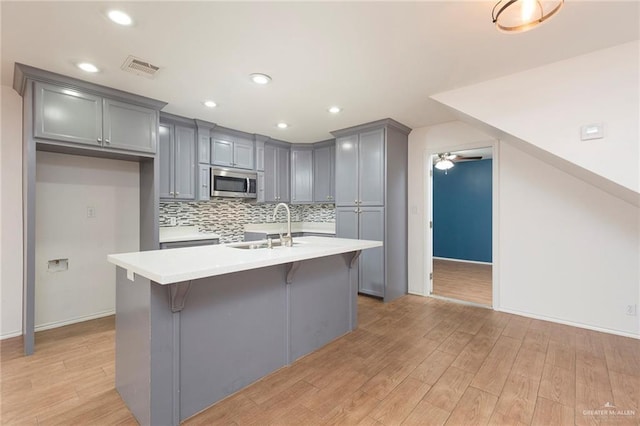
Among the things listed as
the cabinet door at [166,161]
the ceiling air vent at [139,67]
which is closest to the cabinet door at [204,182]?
the cabinet door at [166,161]

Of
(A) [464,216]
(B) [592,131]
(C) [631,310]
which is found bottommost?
(C) [631,310]

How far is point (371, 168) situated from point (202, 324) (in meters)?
3.00

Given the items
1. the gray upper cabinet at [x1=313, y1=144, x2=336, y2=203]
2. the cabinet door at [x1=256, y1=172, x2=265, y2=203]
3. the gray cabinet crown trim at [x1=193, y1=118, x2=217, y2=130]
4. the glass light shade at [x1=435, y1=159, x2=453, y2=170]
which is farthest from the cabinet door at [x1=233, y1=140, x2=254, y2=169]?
the glass light shade at [x1=435, y1=159, x2=453, y2=170]

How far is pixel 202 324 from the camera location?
68.9 inches

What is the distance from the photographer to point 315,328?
2529mm

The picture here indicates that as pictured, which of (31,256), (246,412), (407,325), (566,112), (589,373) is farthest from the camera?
(407,325)

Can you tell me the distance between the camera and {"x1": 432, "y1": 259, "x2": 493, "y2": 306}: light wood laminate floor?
162 inches

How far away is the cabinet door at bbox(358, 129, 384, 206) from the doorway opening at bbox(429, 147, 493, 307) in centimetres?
241

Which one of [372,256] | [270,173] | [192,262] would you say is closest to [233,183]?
[270,173]

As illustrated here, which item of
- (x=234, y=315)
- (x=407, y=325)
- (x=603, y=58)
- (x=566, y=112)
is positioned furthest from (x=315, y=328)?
(x=603, y=58)

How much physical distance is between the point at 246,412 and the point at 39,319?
2760mm

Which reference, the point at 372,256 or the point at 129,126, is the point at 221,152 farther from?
the point at 372,256

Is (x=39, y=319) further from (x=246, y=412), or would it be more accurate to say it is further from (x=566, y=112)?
(x=566, y=112)

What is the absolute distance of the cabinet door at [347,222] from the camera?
4242mm
